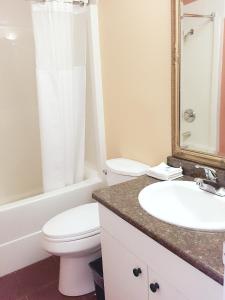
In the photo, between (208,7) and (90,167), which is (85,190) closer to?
(90,167)

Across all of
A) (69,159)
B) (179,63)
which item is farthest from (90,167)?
(179,63)

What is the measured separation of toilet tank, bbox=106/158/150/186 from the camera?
1622mm

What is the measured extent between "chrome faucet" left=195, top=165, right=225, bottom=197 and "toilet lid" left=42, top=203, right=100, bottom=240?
0.67 m

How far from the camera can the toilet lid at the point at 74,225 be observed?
4.94ft

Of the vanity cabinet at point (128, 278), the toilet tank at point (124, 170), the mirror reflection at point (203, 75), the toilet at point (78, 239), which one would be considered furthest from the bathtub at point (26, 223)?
the mirror reflection at point (203, 75)

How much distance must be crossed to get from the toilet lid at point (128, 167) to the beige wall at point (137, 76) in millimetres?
62

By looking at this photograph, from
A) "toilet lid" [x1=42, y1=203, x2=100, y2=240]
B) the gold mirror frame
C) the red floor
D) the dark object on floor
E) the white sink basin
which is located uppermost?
the gold mirror frame

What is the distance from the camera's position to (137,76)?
169cm

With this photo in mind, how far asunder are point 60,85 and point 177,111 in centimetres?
94

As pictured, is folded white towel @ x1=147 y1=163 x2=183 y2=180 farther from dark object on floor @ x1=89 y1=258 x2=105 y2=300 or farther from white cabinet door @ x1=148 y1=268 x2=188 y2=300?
dark object on floor @ x1=89 y1=258 x2=105 y2=300

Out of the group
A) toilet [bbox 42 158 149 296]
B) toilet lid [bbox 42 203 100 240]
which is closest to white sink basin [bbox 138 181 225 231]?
toilet [bbox 42 158 149 296]

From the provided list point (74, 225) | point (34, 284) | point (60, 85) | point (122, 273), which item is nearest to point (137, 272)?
point (122, 273)

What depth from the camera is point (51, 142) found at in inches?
79.0

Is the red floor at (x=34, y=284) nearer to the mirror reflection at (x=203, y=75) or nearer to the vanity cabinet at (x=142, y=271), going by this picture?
the vanity cabinet at (x=142, y=271)
